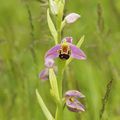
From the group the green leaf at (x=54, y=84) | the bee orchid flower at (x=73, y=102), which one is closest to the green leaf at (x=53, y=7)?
the green leaf at (x=54, y=84)

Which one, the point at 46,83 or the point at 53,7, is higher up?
the point at 53,7

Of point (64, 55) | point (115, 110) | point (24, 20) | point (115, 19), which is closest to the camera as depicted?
point (64, 55)

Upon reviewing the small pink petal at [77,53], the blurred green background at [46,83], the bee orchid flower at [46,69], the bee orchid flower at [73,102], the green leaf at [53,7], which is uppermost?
the green leaf at [53,7]

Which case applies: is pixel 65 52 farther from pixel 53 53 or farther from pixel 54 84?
pixel 54 84

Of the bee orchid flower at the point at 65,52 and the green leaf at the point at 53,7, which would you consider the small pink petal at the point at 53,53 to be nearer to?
the bee orchid flower at the point at 65,52

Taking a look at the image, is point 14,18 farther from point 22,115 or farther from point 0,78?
point 22,115

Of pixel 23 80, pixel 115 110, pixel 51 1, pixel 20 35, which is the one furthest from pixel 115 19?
pixel 51 1

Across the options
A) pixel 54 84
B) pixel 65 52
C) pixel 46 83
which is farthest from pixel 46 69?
pixel 46 83

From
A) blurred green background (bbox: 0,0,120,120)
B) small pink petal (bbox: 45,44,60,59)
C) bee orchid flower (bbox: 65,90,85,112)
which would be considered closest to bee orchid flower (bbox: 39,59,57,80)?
small pink petal (bbox: 45,44,60,59)
